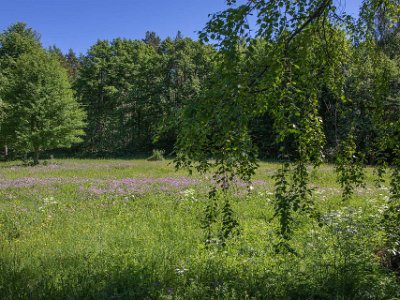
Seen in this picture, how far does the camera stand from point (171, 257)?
6.29 meters

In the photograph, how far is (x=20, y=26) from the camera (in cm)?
5019

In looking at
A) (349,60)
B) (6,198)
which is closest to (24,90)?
(6,198)

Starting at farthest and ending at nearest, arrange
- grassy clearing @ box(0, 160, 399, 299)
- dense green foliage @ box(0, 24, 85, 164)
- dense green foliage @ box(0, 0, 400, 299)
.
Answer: dense green foliage @ box(0, 24, 85, 164) → grassy clearing @ box(0, 160, 399, 299) → dense green foliage @ box(0, 0, 400, 299)

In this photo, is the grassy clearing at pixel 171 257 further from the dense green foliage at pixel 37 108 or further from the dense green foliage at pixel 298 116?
the dense green foliage at pixel 37 108

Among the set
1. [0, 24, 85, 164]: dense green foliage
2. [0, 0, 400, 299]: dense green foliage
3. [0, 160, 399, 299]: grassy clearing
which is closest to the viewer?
[0, 0, 400, 299]: dense green foliage

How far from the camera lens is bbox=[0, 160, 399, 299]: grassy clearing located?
4.71m

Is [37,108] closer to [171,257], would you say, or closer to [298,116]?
[171,257]

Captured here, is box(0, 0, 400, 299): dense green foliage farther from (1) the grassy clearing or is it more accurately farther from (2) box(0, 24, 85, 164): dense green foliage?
(2) box(0, 24, 85, 164): dense green foliage

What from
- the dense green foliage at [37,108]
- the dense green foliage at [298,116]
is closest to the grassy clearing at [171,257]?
the dense green foliage at [298,116]

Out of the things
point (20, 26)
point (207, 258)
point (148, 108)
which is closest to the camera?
point (207, 258)

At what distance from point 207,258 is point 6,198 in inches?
349

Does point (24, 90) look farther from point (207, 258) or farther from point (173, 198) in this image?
point (207, 258)

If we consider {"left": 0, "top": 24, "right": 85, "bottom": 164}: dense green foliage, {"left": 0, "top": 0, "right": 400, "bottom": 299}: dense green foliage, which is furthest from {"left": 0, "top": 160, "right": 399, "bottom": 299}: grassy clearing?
{"left": 0, "top": 24, "right": 85, "bottom": 164}: dense green foliage

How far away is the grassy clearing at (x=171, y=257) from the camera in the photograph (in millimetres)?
4715
